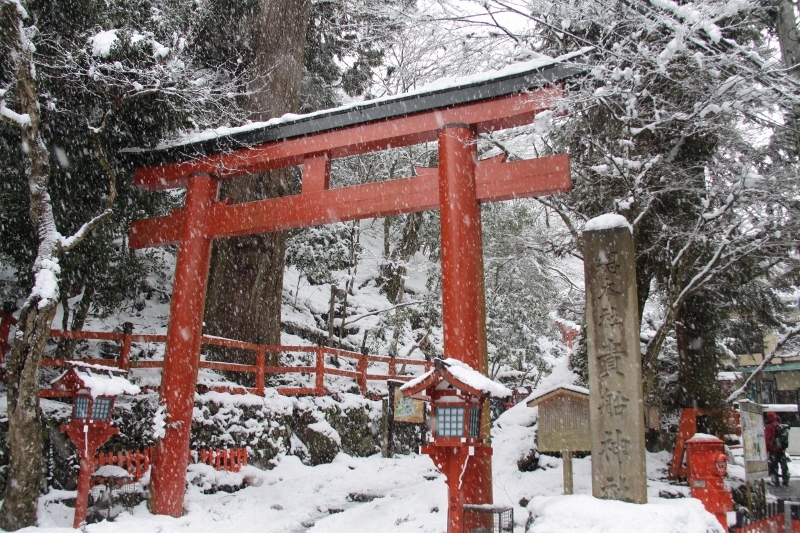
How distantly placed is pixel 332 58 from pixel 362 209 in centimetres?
1013

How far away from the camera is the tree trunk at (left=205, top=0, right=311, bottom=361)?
1066cm

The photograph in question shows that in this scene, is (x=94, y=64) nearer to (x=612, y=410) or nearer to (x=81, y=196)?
(x=81, y=196)

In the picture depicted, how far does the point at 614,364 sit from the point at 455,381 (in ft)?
4.90

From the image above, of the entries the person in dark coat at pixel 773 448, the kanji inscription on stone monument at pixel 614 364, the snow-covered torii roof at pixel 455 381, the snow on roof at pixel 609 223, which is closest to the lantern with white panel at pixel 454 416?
the snow-covered torii roof at pixel 455 381

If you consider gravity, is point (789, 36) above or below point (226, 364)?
above

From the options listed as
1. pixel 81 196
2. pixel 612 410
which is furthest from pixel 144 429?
pixel 612 410

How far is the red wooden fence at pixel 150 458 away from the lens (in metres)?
7.51

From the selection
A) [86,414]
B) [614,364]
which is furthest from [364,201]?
[86,414]

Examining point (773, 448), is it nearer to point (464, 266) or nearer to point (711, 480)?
point (711, 480)

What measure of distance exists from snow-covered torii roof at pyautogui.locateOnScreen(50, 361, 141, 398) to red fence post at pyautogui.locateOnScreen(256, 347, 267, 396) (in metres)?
3.33

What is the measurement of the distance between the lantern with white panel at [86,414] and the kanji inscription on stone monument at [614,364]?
17.8ft

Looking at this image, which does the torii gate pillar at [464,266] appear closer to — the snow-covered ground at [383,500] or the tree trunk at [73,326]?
the snow-covered ground at [383,500]

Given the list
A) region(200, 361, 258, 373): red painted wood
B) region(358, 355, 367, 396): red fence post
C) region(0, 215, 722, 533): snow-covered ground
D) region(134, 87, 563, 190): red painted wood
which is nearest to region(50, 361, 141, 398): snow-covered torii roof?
region(0, 215, 722, 533): snow-covered ground

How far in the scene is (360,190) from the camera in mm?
7234
